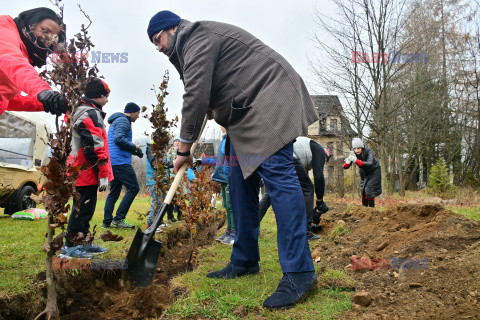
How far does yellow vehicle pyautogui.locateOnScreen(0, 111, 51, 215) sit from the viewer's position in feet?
23.0

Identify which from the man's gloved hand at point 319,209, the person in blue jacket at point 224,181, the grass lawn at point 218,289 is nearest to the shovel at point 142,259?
the grass lawn at point 218,289

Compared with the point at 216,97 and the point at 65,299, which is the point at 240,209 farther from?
the point at 65,299

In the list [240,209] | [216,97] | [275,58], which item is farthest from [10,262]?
[275,58]

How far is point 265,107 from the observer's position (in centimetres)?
220

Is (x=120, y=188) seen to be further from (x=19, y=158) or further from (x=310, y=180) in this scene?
(x=19, y=158)

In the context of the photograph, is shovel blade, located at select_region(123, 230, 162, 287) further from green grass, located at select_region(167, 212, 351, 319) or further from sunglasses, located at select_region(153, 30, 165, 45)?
sunglasses, located at select_region(153, 30, 165, 45)

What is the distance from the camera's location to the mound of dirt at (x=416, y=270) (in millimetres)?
1754

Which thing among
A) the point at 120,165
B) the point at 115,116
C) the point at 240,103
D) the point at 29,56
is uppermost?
the point at 29,56

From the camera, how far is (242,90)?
2.29m

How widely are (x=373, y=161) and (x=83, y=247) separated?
251 inches

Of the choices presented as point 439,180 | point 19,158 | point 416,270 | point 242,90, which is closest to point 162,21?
point 242,90

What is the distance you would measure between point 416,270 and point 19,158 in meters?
8.24

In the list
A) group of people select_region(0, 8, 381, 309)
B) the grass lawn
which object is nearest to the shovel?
the grass lawn

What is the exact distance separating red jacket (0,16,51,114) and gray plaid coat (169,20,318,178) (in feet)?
3.15
